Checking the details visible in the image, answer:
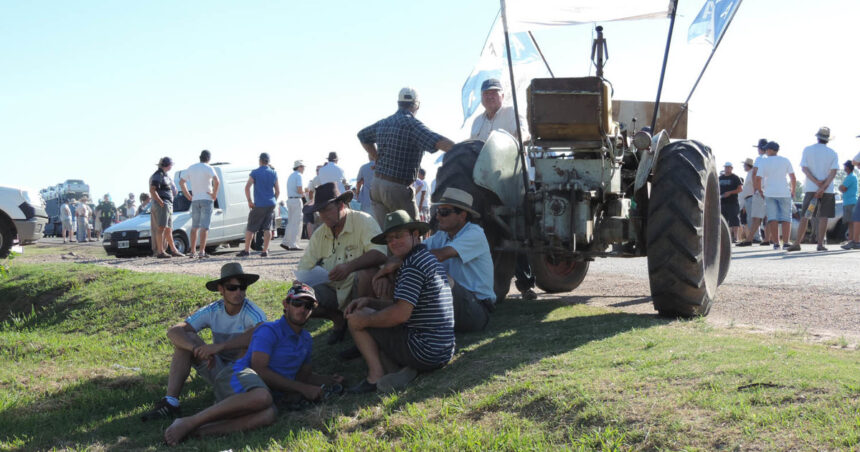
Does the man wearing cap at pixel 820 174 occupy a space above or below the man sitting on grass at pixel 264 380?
above

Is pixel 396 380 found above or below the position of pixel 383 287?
below

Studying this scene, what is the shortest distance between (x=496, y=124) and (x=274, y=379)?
3725 mm

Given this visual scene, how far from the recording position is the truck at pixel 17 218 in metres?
15.8

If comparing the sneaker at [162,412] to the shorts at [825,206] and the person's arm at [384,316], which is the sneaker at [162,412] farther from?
the shorts at [825,206]

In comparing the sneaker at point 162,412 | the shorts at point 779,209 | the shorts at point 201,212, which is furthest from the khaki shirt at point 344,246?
the shorts at point 779,209

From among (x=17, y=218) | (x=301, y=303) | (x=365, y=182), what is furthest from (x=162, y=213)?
(x=301, y=303)

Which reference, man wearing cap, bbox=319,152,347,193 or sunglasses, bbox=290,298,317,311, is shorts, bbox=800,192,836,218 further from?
sunglasses, bbox=290,298,317,311

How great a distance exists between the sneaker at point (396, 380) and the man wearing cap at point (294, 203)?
38.0 feet

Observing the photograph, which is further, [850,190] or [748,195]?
[748,195]

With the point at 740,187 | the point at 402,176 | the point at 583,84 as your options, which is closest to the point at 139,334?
the point at 402,176

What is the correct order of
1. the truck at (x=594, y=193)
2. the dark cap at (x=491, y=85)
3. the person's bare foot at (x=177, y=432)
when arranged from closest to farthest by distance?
the person's bare foot at (x=177, y=432) → the truck at (x=594, y=193) → the dark cap at (x=491, y=85)

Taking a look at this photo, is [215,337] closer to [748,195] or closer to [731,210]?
[731,210]

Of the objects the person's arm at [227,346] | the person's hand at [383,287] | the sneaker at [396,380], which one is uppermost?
the person's hand at [383,287]

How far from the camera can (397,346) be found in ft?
18.0
